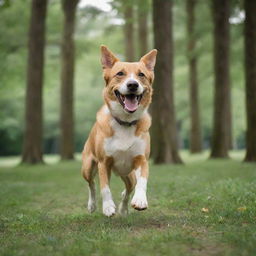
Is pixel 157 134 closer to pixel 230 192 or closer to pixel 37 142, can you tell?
pixel 37 142

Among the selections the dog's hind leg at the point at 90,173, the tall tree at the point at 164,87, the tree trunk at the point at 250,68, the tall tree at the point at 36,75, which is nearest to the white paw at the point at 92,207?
the dog's hind leg at the point at 90,173

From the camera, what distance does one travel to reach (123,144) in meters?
6.20

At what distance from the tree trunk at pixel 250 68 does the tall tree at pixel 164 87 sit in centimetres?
250

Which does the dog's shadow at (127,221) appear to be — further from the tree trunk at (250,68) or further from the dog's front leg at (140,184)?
the tree trunk at (250,68)

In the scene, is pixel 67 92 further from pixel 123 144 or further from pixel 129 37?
pixel 123 144

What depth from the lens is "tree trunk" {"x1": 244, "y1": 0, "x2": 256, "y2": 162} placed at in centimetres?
1592

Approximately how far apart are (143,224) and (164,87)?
1106 cm

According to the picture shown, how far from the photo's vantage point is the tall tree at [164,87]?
1655 cm

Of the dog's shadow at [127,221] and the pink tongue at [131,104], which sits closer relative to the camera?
the dog's shadow at [127,221]

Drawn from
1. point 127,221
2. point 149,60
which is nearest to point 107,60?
point 149,60

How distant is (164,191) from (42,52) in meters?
12.0

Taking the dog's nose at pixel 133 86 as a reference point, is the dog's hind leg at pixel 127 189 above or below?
below

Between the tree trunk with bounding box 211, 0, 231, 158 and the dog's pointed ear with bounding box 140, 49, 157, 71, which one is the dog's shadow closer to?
the dog's pointed ear with bounding box 140, 49, 157, 71

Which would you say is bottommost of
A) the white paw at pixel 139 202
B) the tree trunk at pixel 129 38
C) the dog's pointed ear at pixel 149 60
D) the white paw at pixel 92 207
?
the white paw at pixel 92 207
